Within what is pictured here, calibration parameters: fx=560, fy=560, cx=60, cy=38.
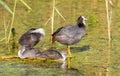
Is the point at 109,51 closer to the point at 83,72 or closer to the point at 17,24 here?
the point at 83,72

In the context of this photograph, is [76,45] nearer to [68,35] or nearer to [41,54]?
[68,35]

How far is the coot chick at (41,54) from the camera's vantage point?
8781 mm

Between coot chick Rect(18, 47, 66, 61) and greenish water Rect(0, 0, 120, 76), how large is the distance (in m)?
0.13

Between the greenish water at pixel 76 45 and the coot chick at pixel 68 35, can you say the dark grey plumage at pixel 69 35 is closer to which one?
the coot chick at pixel 68 35

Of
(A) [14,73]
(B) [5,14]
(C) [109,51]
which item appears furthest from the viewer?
(B) [5,14]

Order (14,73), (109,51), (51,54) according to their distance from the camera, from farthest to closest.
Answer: (109,51), (51,54), (14,73)

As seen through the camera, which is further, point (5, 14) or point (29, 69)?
point (5, 14)

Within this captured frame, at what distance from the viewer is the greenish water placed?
26.6ft

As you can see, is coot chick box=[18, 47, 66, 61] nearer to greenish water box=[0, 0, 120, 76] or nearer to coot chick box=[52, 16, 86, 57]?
greenish water box=[0, 0, 120, 76]

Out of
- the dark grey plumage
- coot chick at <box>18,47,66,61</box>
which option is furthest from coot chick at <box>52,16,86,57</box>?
coot chick at <box>18,47,66,61</box>

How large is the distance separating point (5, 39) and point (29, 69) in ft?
5.64

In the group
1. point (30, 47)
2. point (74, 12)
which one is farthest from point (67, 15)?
point (30, 47)

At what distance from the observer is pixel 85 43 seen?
10.0 metres

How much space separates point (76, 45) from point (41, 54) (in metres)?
1.33
